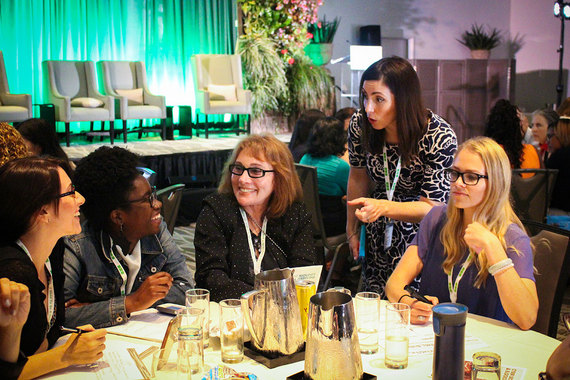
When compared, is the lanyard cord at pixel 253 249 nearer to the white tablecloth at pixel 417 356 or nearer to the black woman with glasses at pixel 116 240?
the black woman with glasses at pixel 116 240

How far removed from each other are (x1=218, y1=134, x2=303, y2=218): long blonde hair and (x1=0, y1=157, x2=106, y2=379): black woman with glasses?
0.79m

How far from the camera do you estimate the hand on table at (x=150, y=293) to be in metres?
1.95

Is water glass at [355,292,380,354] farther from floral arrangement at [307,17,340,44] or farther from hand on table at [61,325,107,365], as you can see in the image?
floral arrangement at [307,17,340,44]

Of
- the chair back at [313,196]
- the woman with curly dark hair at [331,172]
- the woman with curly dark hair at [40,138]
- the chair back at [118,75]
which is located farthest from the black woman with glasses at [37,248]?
the chair back at [118,75]

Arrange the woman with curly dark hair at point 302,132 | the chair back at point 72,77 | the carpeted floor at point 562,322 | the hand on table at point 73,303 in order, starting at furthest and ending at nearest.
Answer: the chair back at point 72,77 → the woman with curly dark hair at point 302,132 → the carpeted floor at point 562,322 → the hand on table at point 73,303

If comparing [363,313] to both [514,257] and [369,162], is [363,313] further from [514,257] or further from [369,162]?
[369,162]

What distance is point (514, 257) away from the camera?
76.4 inches

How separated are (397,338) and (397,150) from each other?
114 cm

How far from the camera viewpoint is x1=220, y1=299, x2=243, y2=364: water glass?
1.62 meters

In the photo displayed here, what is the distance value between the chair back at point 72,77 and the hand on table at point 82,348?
7.42 m

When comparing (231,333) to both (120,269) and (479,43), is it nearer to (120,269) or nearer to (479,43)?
(120,269)

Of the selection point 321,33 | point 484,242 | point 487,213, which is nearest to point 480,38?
point 321,33

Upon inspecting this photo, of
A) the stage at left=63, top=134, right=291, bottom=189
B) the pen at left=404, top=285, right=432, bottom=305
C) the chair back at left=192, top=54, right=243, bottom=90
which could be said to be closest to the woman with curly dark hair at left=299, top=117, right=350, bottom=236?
the pen at left=404, top=285, right=432, bottom=305

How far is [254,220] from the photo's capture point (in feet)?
7.90
